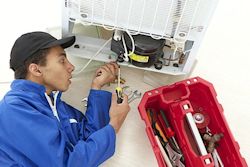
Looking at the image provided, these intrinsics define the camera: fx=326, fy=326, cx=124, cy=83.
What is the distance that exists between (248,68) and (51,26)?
2.89 ft

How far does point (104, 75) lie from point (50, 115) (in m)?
0.28

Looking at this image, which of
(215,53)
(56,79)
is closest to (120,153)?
(56,79)

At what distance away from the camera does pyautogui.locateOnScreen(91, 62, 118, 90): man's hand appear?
1.22 meters

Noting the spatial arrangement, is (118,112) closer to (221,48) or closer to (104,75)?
(104,75)

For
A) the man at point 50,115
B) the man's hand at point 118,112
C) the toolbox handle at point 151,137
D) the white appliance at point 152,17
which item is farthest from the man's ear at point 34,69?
the toolbox handle at point 151,137

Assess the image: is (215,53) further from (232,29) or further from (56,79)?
(56,79)

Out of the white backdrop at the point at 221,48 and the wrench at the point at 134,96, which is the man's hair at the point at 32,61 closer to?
the white backdrop at the point at 221,48

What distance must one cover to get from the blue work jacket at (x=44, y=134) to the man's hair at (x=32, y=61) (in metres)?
0.05

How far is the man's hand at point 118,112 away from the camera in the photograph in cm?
112

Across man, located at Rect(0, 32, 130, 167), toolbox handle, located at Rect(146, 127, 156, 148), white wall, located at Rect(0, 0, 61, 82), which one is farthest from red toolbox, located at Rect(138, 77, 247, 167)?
white wall, located at Rect(0, 0, 61, 82)

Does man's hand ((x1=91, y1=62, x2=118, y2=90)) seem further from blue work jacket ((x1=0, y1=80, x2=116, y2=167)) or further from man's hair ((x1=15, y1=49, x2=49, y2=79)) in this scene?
man's hair ((x1=15, y1=49, x2=49, y2=79))

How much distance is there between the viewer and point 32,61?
1.05 metres

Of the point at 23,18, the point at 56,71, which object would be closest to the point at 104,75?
the point at 56,71

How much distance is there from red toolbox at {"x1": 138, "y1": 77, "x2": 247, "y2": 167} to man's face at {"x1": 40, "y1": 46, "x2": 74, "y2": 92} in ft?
0.91
